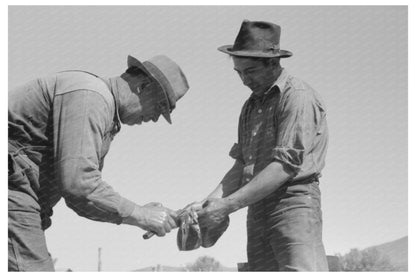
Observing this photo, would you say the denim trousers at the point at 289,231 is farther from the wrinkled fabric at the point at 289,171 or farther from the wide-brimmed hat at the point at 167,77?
the wide-brimmed hat at the point at 167,77

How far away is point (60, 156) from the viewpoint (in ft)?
14.7

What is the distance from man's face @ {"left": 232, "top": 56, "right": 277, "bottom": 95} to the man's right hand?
121cm

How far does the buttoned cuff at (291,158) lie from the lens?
4.68 metres

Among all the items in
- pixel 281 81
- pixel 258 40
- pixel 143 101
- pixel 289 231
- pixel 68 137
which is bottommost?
pixel 289 231

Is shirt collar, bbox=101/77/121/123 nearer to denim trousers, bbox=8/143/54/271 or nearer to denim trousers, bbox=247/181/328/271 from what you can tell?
denim trousers, bbox=8/143/54/271

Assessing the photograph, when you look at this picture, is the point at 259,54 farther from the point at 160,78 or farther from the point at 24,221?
the point at 24,221

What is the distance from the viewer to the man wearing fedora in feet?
15.4

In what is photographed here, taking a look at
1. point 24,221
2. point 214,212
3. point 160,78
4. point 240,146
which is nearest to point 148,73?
point 160,78

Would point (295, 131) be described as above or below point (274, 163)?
above

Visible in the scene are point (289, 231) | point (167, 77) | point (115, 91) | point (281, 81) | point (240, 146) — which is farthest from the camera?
point (240, 146)

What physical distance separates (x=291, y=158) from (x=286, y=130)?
22 centimetres

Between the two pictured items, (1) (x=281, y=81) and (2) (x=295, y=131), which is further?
(1) (x=281, y=81)

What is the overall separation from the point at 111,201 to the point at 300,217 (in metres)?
1.36

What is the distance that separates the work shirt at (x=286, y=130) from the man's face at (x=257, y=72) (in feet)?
0.24
